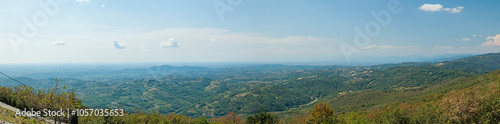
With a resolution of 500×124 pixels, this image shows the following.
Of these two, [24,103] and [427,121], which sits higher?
[24,103]

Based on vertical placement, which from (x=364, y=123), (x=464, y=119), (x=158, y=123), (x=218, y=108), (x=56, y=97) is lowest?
(x=218, y=108)

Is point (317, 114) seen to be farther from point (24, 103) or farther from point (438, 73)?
point (438, 73)

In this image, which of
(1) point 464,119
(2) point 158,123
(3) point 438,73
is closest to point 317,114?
(1) point 464,119

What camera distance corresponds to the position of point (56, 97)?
44.7 feet

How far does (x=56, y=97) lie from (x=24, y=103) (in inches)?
597

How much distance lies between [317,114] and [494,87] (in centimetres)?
2231

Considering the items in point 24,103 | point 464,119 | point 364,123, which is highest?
point 24,103

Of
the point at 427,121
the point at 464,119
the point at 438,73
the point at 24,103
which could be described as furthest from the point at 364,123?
the point at 438,73

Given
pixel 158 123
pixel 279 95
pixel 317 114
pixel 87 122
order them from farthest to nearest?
pixel 279 95, pixel 317 114, pixel 158 123, pixel 87 122

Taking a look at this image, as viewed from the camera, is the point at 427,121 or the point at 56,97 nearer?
the point at 56,97

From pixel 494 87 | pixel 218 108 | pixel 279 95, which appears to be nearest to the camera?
pixel 494 87

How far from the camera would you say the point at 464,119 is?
22.1 meters

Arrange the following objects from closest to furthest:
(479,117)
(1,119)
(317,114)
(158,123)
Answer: (1,119) < (479,117) < (158,123) < (317,114)

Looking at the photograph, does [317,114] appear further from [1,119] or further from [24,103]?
[24,103]
